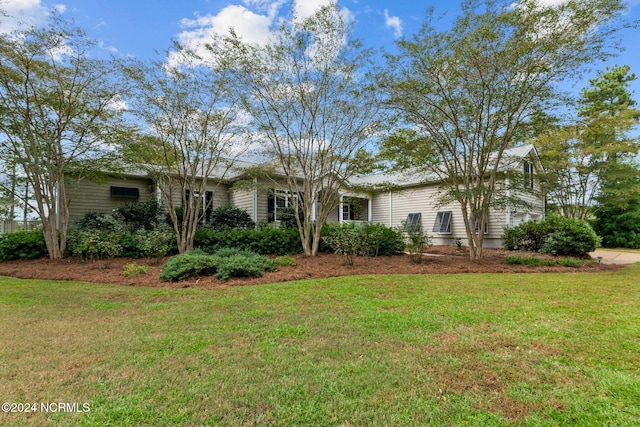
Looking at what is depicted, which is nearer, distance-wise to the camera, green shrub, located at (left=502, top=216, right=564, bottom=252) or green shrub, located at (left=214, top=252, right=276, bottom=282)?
green shrub, located at (left=214, top=252, right=276, bottom=282)

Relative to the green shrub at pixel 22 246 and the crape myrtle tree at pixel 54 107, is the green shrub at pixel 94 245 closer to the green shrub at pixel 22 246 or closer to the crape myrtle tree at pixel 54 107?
the crape myrtle tree at pixel 54 107

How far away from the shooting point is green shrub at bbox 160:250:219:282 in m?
6.31

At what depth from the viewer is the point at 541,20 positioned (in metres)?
7.23

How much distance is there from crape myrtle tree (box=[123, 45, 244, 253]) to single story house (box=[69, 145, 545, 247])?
1.41m

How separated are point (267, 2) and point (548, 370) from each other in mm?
9508

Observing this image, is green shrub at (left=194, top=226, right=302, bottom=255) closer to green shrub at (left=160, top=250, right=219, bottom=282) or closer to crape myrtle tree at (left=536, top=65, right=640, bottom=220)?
green shrub at (left=160, top=250, right=219, bottom=282)

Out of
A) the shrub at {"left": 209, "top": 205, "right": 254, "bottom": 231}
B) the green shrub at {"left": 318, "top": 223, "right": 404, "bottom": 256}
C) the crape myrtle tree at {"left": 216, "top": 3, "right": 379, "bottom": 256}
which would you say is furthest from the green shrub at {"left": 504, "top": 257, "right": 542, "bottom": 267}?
the shrub at {"left": 209, "top": 205, "right": 254, "bottom": 231}

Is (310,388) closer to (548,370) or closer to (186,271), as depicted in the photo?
(548,370)

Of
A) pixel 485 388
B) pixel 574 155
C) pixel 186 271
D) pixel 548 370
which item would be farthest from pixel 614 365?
pixel 574 155

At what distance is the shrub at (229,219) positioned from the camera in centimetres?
1234

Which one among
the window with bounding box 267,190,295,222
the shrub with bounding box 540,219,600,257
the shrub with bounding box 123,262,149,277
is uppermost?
the window with bounding box 267,190,295,222

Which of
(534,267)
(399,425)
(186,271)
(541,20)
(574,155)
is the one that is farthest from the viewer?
(574,155)

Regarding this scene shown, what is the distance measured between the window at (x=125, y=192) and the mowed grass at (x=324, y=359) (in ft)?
26.8

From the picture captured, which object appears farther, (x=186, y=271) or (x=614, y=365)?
(x=186, y=271)
